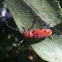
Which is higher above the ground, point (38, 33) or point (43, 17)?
point (43, 17)

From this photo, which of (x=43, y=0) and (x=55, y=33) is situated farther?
(x=55, y=33)

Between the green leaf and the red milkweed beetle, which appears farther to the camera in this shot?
the red milkweed beetle

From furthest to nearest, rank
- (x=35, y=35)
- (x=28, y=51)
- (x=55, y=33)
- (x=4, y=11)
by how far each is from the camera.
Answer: (x=28, y=51)
(x=4, y=11)
(x=35, y=35)
(x=55, y=33)

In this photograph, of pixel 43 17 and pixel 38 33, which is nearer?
pixel 43 17

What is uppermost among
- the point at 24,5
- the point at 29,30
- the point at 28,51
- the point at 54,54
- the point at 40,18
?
the point at 24,5

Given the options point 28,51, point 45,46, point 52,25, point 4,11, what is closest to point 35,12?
point 52,25

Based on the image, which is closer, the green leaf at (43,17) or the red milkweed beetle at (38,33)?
the green leaf at (43,17)

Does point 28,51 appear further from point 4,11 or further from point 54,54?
point 54,54

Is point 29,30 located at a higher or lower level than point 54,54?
higher
